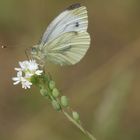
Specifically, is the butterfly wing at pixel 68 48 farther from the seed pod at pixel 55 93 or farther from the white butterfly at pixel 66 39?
the seed pod at pixel 55 93

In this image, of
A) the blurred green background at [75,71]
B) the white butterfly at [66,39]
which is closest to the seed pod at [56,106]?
the white butterfly at [66,39]

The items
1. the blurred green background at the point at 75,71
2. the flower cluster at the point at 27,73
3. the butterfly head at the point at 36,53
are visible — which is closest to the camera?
the flower cluster at the point at 27,73

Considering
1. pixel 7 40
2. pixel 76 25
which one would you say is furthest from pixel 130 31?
pixel 76 25

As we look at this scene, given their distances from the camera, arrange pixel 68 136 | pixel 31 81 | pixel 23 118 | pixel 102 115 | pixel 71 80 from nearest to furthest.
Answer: pixel 31 81, pixel 102 115, pixel 68 136, pixel 23 118, pixel 71 80

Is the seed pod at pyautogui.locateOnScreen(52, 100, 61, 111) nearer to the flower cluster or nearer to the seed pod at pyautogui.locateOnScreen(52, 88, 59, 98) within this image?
the seed pod at pyautogui.locateOnScreen(52, 88, 59, 98)

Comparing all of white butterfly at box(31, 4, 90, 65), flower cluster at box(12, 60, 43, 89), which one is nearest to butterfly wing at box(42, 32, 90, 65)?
white butterfly at box(31, 4, 90, 65)

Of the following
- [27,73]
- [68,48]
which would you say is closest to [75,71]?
[68,48]

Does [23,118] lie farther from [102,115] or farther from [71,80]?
[102,115]
